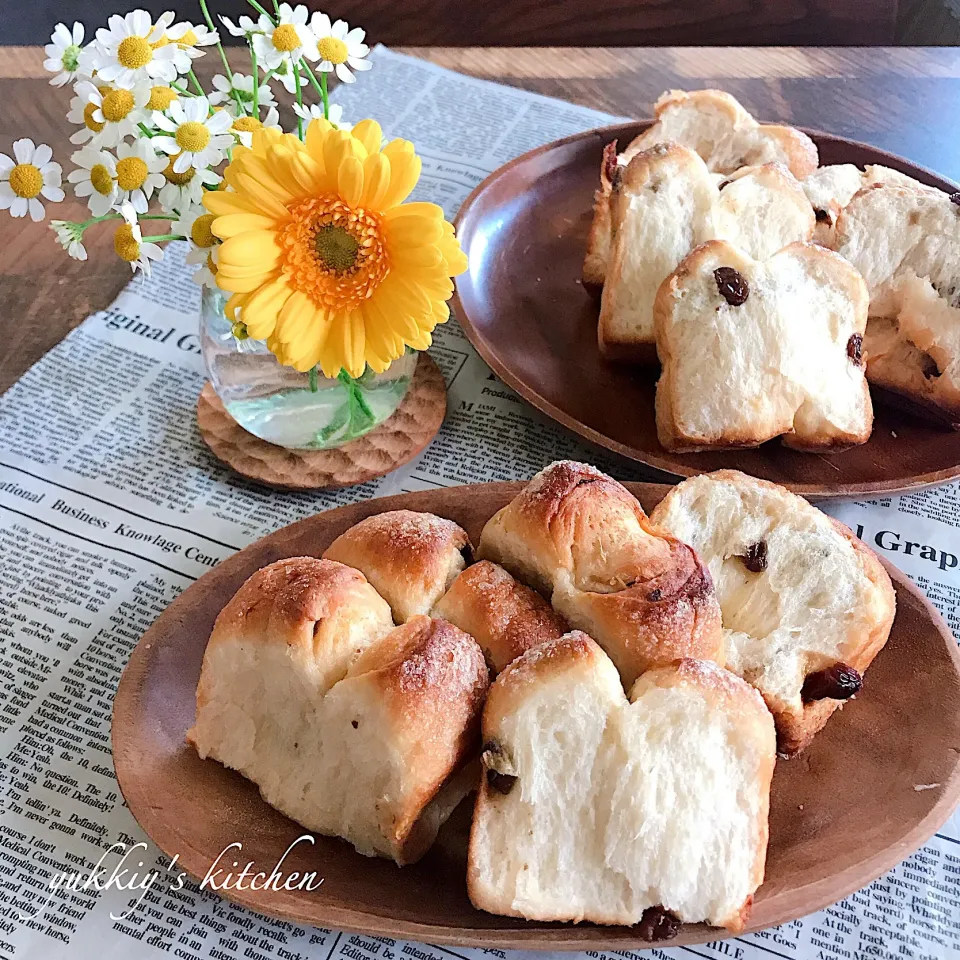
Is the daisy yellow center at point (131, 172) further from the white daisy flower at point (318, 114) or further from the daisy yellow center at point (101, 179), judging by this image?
the white daisy flower at point (318, 114)

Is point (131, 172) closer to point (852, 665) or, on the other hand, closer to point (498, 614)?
point (498, 614)

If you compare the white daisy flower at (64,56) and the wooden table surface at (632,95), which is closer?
the white daisy flower at (64,56)

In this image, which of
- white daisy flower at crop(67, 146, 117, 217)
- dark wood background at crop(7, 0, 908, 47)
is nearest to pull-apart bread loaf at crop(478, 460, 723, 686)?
white daisy flower at crop(67, 146, 117, 217)

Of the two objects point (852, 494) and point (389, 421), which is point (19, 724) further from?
point (852, 494)

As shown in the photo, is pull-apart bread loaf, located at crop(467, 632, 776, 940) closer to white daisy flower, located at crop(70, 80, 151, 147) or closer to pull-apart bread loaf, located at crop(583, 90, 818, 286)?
white daisy flower, located at crop(70, 80, 151, 147)

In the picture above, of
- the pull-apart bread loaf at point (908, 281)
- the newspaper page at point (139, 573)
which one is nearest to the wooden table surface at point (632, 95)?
the newspaper page at point (139, 573)
